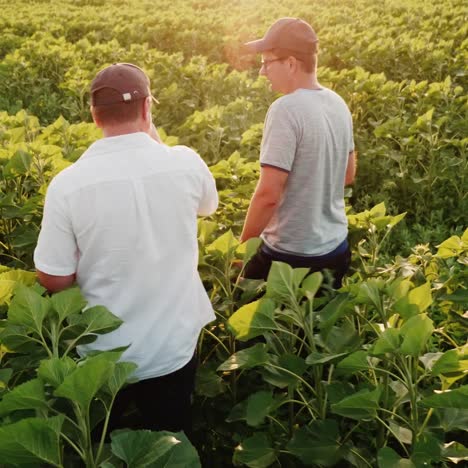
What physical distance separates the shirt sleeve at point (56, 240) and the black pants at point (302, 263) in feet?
3.97

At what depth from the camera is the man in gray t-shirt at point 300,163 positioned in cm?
307

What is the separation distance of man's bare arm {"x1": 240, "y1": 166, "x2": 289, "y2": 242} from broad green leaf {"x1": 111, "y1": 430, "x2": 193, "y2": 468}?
5.08 feet

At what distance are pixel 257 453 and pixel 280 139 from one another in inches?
53.6

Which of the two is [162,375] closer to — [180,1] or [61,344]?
[61,344]

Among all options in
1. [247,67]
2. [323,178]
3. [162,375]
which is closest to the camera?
[162,375]

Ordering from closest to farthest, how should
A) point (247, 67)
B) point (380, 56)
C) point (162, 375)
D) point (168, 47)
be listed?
point (162, 375) < point (380, 56) < point (247, 67) < point (168, 47)

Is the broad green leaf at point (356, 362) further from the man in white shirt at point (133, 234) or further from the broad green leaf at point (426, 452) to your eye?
the man in white shirt at point (133, 234)

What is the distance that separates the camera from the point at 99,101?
2381mm

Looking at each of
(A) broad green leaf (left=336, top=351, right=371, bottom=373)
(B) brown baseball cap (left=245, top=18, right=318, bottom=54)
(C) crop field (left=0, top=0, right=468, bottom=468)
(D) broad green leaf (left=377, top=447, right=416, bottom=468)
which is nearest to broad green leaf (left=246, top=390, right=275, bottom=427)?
(C) crop field (left=0, top=0, right=468, bottom=468)

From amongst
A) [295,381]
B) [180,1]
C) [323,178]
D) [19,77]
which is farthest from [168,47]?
[295,381]

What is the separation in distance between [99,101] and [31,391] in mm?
1055

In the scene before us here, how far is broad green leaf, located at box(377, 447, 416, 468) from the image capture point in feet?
6.50

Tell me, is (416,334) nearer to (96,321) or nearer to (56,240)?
(96,321)

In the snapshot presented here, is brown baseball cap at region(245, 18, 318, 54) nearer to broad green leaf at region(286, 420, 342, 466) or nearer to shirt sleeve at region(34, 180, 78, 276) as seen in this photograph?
shirt sleeve at region(34, 180, 78, 276)
